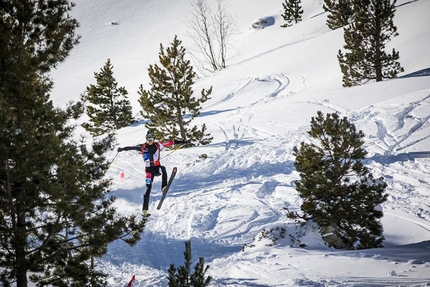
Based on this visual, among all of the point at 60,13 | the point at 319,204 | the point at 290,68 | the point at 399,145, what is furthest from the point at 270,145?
the point at 290,68

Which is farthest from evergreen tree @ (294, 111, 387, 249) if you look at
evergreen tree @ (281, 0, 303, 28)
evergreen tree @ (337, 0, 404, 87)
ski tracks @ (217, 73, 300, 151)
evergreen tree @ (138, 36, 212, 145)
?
evergreen tree @ (281, 0, 303, 28)

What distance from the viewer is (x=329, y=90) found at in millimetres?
26594

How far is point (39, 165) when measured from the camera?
20.1 feet

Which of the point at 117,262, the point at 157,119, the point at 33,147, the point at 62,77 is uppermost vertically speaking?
the point at 62,77

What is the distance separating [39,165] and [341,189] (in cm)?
724

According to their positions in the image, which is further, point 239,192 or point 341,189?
point 239,192

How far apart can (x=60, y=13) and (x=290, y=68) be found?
1387 inches

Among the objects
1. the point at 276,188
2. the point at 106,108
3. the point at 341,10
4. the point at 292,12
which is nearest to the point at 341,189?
the point at 276,188

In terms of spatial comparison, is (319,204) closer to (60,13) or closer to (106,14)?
(60,13)

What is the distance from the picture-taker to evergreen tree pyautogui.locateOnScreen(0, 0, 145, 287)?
581 centimetres

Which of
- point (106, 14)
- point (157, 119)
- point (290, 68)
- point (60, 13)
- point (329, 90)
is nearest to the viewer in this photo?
point (60, 13)

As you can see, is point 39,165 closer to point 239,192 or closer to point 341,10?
point 239,192

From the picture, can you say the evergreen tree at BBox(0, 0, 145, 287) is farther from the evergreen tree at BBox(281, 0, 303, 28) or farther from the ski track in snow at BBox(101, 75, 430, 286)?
the evergreen tree at BBox(281, 0, 303, 28)

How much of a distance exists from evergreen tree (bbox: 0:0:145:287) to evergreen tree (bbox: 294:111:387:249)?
4770 mm
